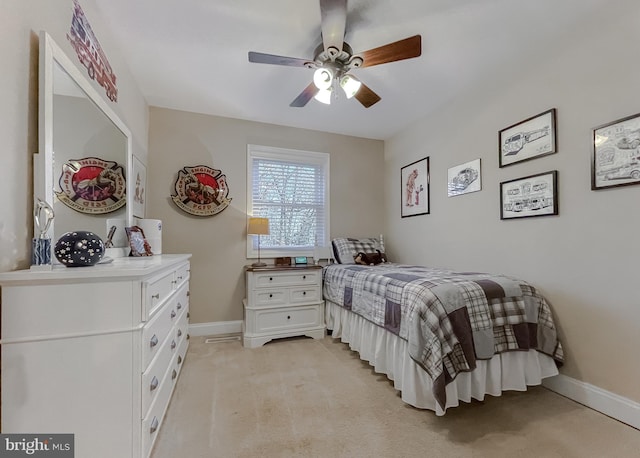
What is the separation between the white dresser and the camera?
0.98 meters

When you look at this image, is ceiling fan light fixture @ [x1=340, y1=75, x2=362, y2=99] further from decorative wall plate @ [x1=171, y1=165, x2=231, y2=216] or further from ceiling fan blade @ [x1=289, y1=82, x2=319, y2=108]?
decorative wall plate @ [x1=171, y1=165, x2=231, y2=216]

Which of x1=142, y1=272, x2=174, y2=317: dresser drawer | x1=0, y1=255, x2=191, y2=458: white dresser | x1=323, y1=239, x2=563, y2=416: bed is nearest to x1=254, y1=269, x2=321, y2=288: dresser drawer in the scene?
x1=323, y1=239, x2=563, y2=416: bed

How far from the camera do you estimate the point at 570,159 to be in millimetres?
1936

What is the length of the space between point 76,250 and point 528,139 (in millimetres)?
2966

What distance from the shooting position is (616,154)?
1685mm

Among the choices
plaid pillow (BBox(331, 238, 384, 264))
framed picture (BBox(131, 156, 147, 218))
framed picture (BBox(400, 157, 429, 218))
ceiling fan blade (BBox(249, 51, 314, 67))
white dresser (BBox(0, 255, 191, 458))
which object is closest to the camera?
white dresser (BBox(0, 255, 191, 458))

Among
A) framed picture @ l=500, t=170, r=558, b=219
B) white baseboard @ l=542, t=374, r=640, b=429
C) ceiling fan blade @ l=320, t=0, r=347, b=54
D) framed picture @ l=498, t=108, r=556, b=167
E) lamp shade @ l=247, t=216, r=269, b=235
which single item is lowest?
white baseboard @ l=542, t=374, r=640, b=429

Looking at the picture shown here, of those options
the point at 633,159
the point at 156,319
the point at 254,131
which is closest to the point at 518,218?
the point at 633,159

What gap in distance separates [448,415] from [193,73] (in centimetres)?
324

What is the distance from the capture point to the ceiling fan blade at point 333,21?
1.49 metres

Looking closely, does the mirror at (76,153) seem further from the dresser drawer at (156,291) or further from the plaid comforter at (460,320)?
the plaid comforter at (460,320)

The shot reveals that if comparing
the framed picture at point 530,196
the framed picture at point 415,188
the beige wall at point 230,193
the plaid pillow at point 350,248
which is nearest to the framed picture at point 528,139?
the framed picture at point 530,196

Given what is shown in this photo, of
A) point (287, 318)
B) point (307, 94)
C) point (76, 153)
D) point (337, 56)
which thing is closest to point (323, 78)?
point (337, 56)

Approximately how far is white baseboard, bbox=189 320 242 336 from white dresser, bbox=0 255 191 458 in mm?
1940
